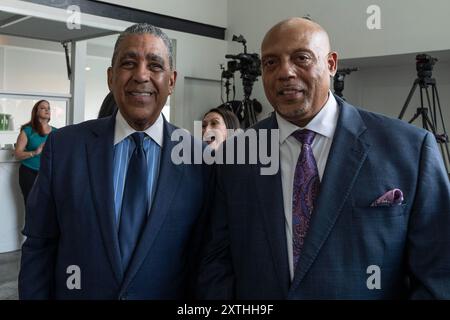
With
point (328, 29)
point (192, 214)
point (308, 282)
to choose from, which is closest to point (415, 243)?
point (308, 282)

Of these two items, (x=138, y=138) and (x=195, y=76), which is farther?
(x=195, y=76)

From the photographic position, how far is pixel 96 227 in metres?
1.14

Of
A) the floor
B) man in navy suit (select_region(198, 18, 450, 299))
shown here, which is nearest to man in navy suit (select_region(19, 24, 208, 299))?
man in navy suit (select_region(198, 18, 450, 299))

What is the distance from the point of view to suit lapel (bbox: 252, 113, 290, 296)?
1.08m

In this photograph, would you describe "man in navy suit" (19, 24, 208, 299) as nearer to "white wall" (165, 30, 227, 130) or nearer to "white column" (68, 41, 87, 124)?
"white column" (68, 41, 87, 124)

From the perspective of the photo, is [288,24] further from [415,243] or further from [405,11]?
[405,11]

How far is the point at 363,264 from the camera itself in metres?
1.04

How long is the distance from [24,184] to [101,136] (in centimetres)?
324

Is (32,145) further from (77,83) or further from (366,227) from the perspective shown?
(366,227)

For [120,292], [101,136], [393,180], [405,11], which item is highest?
[405,11]

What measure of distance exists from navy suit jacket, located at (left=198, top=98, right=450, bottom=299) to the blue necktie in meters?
0.28

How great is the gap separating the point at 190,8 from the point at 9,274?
14.1ft

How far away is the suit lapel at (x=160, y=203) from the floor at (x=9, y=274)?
227 centimetres

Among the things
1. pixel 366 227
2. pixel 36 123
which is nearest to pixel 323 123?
pixel 366 227
